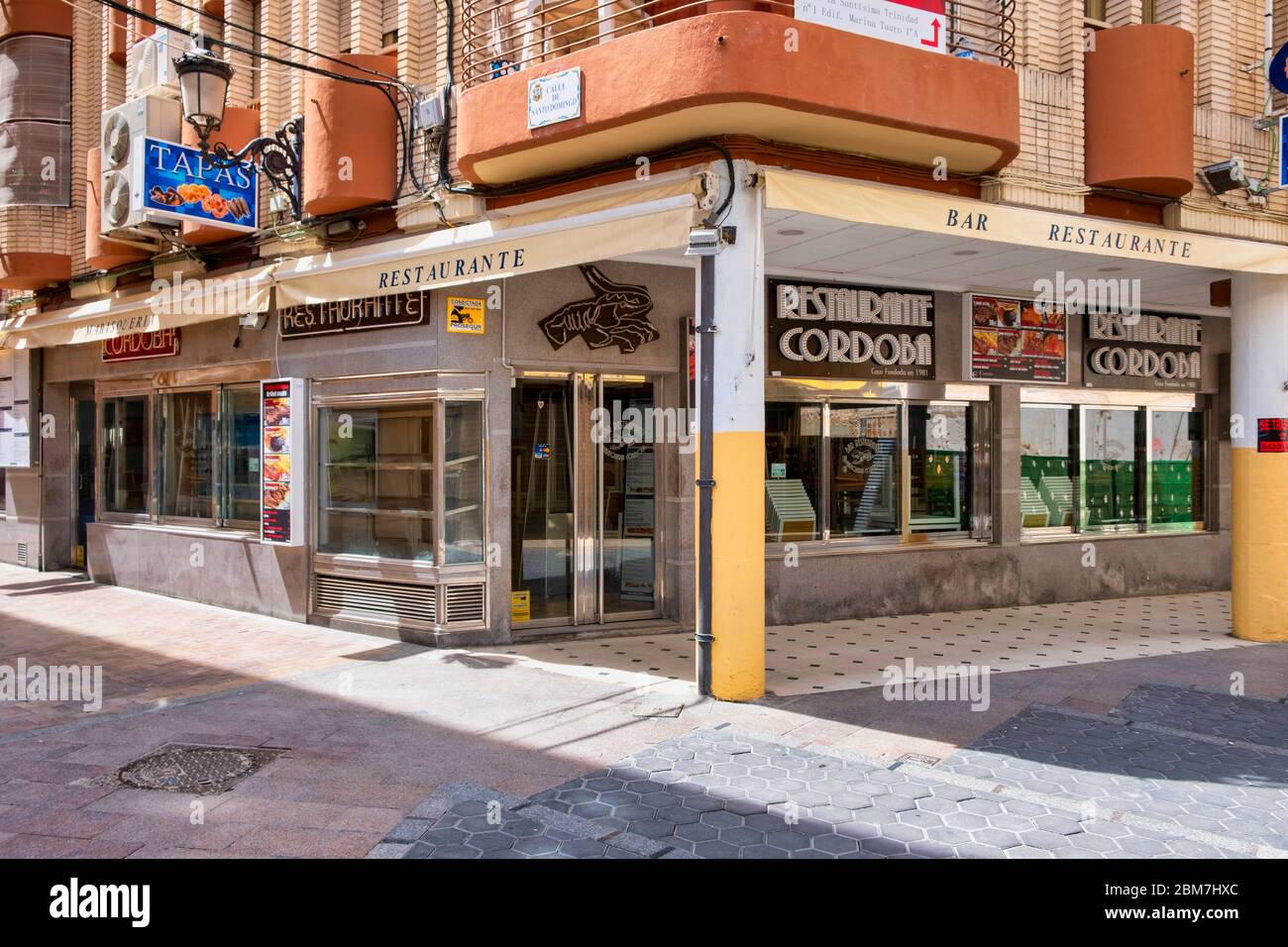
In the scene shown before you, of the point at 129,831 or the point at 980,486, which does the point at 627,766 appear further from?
the point at 980,486

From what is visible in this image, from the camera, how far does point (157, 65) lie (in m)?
10.9

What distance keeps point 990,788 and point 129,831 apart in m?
4.46

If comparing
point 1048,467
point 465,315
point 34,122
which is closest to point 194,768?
point 465,315

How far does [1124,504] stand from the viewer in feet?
42.3

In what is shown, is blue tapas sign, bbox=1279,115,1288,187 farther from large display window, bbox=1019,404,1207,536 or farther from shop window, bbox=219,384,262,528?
shop window, bbox=219,384,262,528

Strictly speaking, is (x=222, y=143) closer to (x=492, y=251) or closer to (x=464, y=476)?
A: (x=492, y=251)

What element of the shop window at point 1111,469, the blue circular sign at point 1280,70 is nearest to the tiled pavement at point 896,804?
the blue circular sign at point 1280,70

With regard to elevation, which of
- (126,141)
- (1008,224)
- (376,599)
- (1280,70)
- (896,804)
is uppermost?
(1280,70)

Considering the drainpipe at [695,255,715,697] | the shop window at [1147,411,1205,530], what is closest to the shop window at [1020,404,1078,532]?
the shop window at [1147,411,1205,530]

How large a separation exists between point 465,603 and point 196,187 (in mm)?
5409

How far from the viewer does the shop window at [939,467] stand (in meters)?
11.2

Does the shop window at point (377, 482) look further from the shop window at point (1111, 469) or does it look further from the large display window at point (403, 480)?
the shop window at point (1111, 469)

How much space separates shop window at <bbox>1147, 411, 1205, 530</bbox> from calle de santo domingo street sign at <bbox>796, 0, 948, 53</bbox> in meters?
7.89
